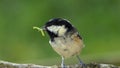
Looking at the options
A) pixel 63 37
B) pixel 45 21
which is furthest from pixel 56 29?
pixel 45 21

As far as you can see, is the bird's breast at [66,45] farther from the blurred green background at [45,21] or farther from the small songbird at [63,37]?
the blurred green background at [45,21]

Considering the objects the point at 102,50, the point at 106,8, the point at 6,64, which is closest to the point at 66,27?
the point at 6,64

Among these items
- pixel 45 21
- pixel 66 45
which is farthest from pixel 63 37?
pixel 45 21

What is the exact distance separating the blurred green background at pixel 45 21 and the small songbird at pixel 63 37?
6.32ft

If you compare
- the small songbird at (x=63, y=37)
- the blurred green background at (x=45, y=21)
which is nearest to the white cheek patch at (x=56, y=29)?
the small songbird at (x=63, y=37)

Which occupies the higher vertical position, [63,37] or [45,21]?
[45,21]

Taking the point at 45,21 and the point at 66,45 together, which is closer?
the point at 66,45

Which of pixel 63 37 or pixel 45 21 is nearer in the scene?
pixel 63 37

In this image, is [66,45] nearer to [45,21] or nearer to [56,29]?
[56,29]

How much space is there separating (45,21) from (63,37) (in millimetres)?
2856

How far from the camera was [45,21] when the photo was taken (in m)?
5.06

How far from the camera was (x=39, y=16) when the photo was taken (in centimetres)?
529

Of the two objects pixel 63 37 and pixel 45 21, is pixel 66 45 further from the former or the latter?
pixel 45 21

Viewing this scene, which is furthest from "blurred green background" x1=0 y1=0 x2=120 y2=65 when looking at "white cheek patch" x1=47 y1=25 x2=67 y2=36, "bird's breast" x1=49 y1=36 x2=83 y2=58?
"white cheek patch" x1=47 y1=25 x2=67 y2=36
